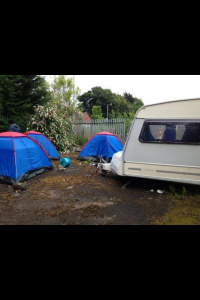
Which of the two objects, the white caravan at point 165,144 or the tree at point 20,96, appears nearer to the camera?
the white caravan at point 165,144

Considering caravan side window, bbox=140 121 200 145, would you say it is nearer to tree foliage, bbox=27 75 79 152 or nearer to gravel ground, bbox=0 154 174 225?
gravel ground, bbox=0 154 174 225

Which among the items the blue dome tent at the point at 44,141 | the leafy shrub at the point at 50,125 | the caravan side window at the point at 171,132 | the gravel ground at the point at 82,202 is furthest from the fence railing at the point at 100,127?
the caravan side window at the point at 171,132

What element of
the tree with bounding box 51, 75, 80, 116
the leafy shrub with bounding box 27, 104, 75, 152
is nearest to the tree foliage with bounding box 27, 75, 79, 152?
the leafy shrub with bounding box 27, 104, 75, 152

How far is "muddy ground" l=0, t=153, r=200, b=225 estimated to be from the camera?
3.31 metres

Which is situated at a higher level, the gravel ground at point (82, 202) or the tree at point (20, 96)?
the tree at point (20, 96)

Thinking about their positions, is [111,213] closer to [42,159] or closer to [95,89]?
[42,159]

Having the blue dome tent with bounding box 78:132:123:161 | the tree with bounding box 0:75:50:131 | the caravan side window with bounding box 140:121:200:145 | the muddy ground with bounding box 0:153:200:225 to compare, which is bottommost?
the muddy ground with bounding box 0:153:200:225

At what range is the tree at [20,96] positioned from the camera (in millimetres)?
10781

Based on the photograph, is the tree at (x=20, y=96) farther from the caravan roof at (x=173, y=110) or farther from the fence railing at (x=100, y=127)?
the caravan roof at (x=173, y=110)

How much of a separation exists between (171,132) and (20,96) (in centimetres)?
1115

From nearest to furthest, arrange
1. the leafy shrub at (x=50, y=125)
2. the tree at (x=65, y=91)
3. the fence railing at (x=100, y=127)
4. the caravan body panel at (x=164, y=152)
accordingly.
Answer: the caravan body panel at (x=164, y=152) < the leafy shrub at (x=50, y=125) < the fence railing at (x=100, y=127) < the tree at (x=65, y=91)

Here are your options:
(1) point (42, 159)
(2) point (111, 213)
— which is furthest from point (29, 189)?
(2) point (111, 213)

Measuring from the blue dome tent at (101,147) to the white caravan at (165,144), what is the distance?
3.53 metres

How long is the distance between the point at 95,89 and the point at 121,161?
39.9 m
